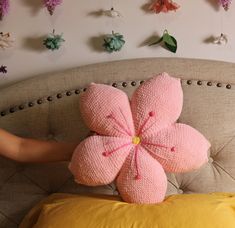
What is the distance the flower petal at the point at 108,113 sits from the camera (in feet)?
3.77

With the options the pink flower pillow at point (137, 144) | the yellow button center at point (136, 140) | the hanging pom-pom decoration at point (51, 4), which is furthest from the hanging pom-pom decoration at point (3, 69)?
→ the yellow button center at point (136, 140)

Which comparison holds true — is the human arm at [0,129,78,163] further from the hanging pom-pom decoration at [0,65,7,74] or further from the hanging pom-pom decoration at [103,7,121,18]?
the hanging pom-pom decoration at [103,7,121,18]

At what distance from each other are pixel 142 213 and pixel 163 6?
78cm

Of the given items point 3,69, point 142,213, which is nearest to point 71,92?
point 3,69

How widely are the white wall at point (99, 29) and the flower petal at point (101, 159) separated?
1.78 feet

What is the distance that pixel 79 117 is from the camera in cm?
145

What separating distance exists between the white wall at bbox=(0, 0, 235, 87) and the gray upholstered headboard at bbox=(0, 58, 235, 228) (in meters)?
0.11

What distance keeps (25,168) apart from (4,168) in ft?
0.23

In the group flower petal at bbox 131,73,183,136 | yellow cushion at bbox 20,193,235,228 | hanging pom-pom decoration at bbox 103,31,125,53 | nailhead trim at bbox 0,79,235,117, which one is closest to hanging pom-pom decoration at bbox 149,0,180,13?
hanging pom-pom decoration at bbox 103,31,125,53

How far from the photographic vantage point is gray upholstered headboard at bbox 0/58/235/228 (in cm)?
141

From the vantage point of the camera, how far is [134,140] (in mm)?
1155

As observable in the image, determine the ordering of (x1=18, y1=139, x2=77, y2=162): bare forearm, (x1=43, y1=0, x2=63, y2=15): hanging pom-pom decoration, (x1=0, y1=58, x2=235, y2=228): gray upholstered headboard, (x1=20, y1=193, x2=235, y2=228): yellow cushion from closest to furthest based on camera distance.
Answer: (x1=20, y1=193, x2=235, y2=228): yellow cushion → (x1=18, y1=139, x2=77, y2=162): bare forearm → (x1=0, y1=58, x2=235, y2=228): gray upholstered headboard → (x1=43, y1=0, x2=63, y2=15): hanging pom-pom decoration

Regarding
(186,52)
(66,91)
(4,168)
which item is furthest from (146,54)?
(4,168)

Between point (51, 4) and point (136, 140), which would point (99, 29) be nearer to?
point (51, 4)
